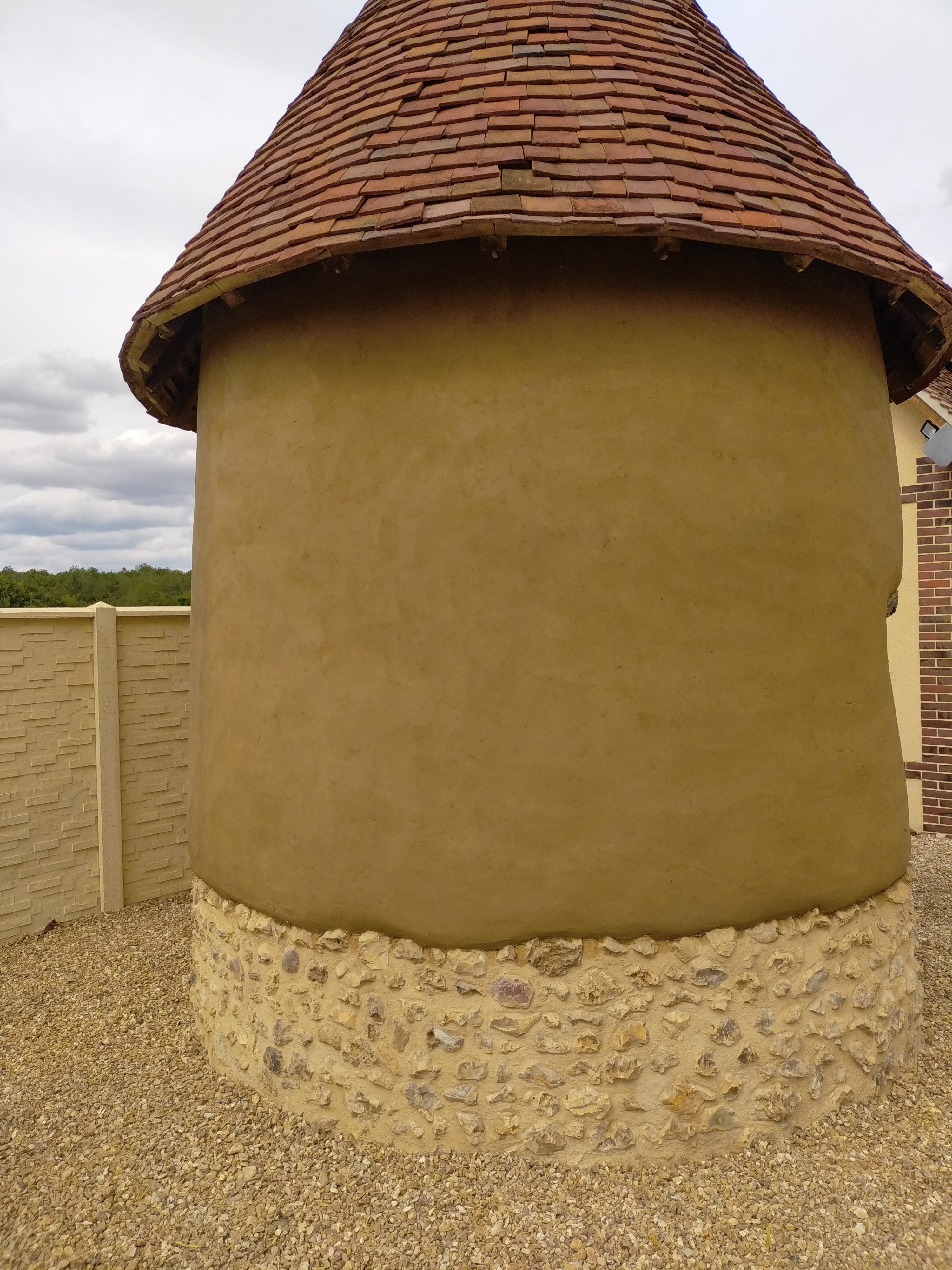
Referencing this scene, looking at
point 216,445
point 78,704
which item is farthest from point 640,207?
point 78,704

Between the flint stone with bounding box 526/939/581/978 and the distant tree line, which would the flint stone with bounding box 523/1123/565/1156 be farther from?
the distant tree line

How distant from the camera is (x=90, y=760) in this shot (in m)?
6.68

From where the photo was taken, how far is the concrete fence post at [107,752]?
6691mm

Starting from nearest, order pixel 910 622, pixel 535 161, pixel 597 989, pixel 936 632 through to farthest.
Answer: pixel 535 161 → pixel 597 989 → pixel 936 632 → pixel 910 622

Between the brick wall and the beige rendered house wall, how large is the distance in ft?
0.13

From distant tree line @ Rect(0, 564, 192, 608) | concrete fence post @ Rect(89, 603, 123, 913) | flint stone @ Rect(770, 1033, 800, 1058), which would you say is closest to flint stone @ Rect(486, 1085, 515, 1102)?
flint stone @ Rect(770, 1033, 800, 1058)

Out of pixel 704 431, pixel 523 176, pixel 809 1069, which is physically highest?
pixel 523 176

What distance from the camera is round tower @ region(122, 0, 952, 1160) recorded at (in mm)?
3357

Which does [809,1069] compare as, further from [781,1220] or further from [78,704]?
[78,704]

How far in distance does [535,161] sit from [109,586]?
48147mm

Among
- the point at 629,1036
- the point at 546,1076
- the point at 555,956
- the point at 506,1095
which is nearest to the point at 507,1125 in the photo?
the point at 506,1095

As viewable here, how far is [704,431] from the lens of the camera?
136 inches

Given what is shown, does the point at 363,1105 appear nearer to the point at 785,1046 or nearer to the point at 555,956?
the point at 555,956

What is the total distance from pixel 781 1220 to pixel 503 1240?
3.62 feet
